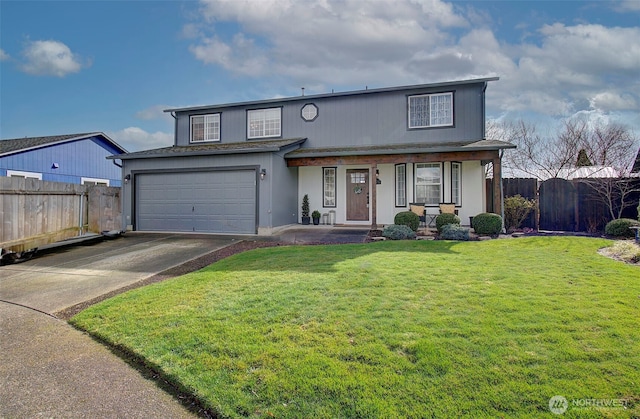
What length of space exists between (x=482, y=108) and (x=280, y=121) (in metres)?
8.29

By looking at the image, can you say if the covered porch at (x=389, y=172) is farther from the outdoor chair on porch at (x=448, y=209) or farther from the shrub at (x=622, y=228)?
the shrub at (x=622, y=228)

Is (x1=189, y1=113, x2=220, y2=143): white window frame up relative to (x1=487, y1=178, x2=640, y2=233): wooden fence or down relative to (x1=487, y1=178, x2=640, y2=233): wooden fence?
up

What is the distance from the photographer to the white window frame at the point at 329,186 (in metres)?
14.6

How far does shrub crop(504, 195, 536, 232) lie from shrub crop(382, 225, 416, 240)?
455cm

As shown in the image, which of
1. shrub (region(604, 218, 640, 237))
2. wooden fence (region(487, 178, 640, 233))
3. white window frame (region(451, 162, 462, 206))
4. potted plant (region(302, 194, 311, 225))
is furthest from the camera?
potted plant (region(302, 194, 311, 225))

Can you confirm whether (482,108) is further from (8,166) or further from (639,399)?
(8,166)

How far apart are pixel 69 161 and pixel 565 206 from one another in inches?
985

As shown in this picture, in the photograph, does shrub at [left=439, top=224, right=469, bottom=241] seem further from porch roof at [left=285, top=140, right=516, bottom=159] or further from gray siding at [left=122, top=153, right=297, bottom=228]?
gray siding at [left=122, top=153, right=297, bottom=228]

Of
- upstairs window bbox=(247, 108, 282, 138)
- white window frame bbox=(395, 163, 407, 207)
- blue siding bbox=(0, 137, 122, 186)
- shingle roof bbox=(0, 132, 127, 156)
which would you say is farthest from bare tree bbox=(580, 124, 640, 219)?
blue siding bbox=(0, 137, 122, 186)

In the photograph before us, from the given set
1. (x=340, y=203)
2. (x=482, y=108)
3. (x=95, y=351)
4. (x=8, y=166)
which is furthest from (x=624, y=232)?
(x=8, y=166)

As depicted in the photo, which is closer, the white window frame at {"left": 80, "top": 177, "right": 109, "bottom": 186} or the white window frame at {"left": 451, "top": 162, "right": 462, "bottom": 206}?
the white window frame at {"left": 451, "top": 162, "right": 462, "bottom": 206}

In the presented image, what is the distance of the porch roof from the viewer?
11430 millimetres

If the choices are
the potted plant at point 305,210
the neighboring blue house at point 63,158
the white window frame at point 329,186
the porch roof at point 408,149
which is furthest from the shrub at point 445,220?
the neighboring blue house at point 63,158

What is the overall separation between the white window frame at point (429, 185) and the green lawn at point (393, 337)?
24.1 ft
